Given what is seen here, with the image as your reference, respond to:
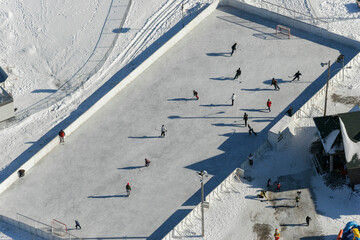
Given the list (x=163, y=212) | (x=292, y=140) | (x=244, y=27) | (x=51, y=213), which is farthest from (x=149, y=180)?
(x=244, y=27)

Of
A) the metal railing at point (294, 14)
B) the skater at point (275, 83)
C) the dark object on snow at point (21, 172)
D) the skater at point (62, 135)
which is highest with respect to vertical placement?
the metal railing at point (294, 14)

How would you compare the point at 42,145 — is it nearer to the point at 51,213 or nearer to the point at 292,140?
the point at 51,213

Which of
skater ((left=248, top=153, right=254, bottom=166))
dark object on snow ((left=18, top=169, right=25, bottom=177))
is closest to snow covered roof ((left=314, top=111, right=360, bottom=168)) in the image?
skater ((left=248, top=153, right=254, bottom=166))

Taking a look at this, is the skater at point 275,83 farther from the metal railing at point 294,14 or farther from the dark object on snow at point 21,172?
the dark object on snow at point 21,172

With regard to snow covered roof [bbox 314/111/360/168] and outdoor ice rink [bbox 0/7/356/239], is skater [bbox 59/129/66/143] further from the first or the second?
snow covered roof [bbox 314/111/360/168]

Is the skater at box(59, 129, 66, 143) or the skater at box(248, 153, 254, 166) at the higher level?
the skater at box(59, 129, 66, 143)

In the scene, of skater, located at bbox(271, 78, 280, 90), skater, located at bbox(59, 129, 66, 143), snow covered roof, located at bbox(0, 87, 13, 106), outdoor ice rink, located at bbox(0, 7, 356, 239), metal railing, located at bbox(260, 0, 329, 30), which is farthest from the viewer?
metal railing, located at bbox(260, 0, 329, 30)

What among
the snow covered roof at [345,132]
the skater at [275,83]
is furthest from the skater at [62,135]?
the snow covered roof at [345,132]

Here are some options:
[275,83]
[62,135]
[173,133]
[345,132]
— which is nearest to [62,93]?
[62,135]
